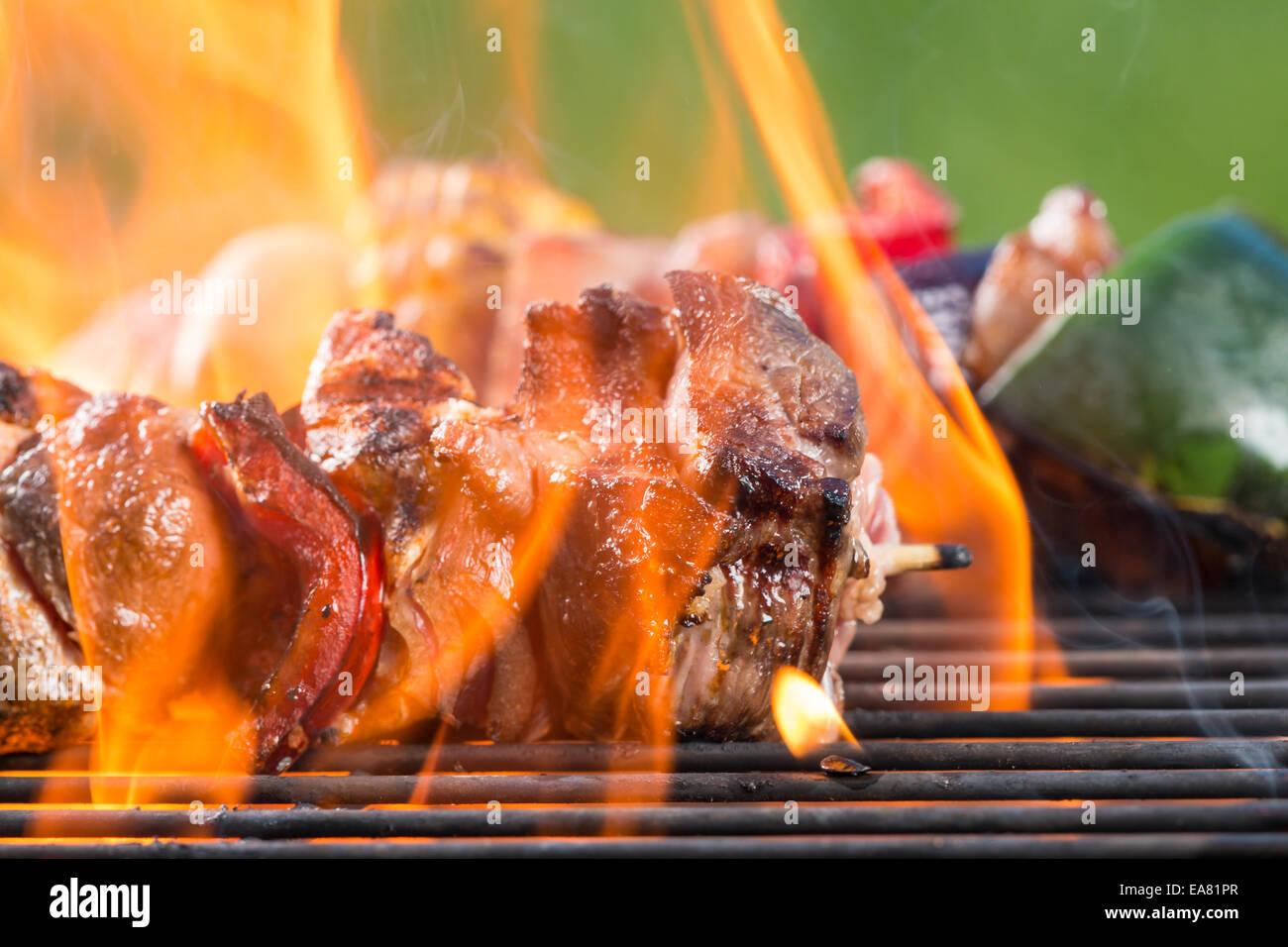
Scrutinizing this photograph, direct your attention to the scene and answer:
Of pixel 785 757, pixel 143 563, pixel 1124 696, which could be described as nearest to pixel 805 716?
pixel 785 757

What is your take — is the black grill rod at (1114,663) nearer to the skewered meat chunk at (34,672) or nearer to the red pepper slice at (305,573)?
the red pepper slice at (305,573)

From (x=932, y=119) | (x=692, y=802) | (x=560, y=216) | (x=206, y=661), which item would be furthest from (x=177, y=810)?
(x=932, y=119)

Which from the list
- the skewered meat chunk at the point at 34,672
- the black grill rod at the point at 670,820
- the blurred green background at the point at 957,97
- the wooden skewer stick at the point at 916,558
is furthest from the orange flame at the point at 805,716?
the blurred green background at the point at 957,97

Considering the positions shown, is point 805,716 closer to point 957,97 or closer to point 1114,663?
point 1114,663

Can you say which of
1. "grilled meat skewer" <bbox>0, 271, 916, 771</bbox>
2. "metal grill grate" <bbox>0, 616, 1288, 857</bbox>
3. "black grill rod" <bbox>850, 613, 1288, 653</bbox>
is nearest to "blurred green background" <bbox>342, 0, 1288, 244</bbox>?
"black grill rod" <bbox>850, 613, 1288, 653</bbox>

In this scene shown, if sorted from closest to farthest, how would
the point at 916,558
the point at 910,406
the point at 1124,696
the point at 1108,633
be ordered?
the point at 916,558, the point at 1124,696, the point at 1108,633, the point at 910,406
